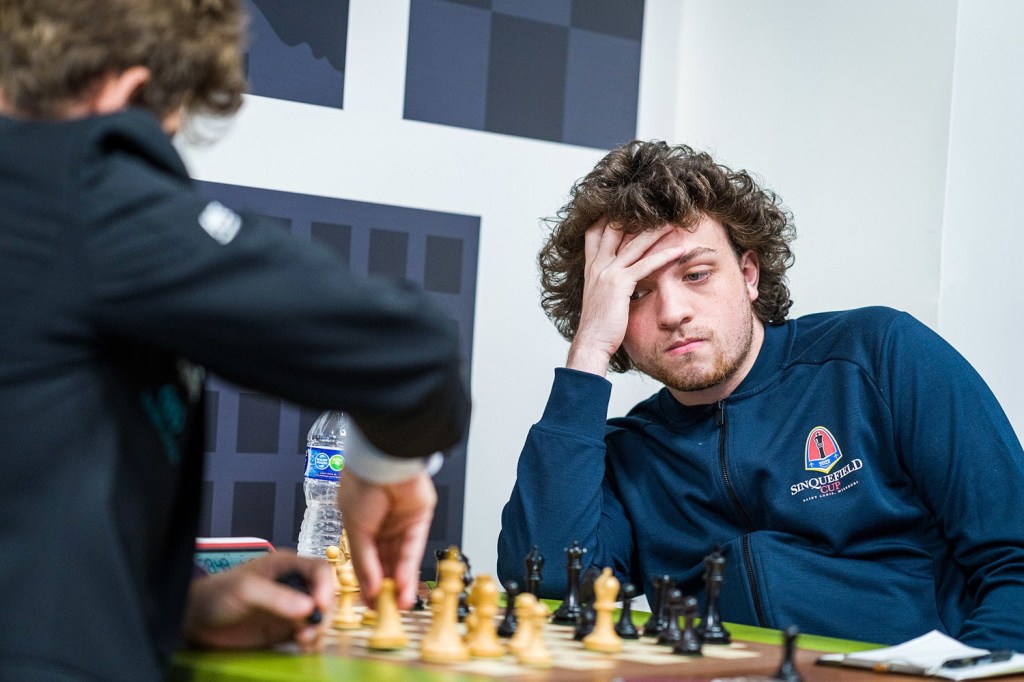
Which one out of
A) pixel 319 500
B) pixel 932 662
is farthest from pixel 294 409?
pixel 932 662

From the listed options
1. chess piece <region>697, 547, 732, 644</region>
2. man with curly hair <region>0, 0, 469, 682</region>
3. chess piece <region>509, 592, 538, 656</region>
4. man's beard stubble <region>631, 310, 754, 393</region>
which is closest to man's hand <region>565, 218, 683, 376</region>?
man's beard stubble <region>631, 310, 754, 393</region>

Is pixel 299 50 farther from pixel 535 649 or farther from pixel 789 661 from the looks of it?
pixel 789 661

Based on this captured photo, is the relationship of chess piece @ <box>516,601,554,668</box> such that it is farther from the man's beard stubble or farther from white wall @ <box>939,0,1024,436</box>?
white wall @ <box>939,0,1024,436</box>

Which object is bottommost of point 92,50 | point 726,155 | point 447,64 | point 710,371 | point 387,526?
point 387,526

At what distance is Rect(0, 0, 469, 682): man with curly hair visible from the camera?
793mm

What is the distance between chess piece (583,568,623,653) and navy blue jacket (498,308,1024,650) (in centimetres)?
59

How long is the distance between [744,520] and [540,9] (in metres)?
1.52

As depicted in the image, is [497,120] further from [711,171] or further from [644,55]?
[711,171]

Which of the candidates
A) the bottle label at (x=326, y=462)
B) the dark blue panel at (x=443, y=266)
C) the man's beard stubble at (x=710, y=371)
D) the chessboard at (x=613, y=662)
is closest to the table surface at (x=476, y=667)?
the chessboard at (x=613, y=662)

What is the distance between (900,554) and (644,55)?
1678 mm

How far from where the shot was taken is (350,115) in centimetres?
262

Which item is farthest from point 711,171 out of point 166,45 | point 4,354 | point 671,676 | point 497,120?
point 4,354

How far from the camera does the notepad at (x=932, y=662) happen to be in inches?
46.6

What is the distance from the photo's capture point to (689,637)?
50.4 inches
